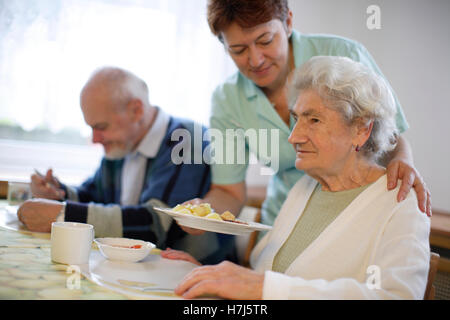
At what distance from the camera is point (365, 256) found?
115cm

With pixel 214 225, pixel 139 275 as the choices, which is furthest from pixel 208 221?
pixel 139 275

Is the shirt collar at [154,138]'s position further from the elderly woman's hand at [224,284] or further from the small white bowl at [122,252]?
the elderly woman's hand at [224,284]

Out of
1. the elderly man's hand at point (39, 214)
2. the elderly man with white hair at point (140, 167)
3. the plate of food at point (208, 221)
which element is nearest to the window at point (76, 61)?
the elderly man with white hair at point (140, 167)

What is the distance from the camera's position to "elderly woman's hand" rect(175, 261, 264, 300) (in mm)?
935

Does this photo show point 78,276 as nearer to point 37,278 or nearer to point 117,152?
point 37,278

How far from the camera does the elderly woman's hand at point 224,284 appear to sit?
3.07ft

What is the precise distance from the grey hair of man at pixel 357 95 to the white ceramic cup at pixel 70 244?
2.41 ft

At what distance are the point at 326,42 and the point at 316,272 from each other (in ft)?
3.00

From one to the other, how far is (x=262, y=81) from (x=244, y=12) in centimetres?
26

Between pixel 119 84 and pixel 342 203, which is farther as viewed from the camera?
pixel 119 84

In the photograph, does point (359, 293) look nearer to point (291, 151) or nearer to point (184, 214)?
point (184, 214)

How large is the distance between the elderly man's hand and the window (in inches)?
53.3

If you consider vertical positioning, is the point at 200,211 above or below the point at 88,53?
below
